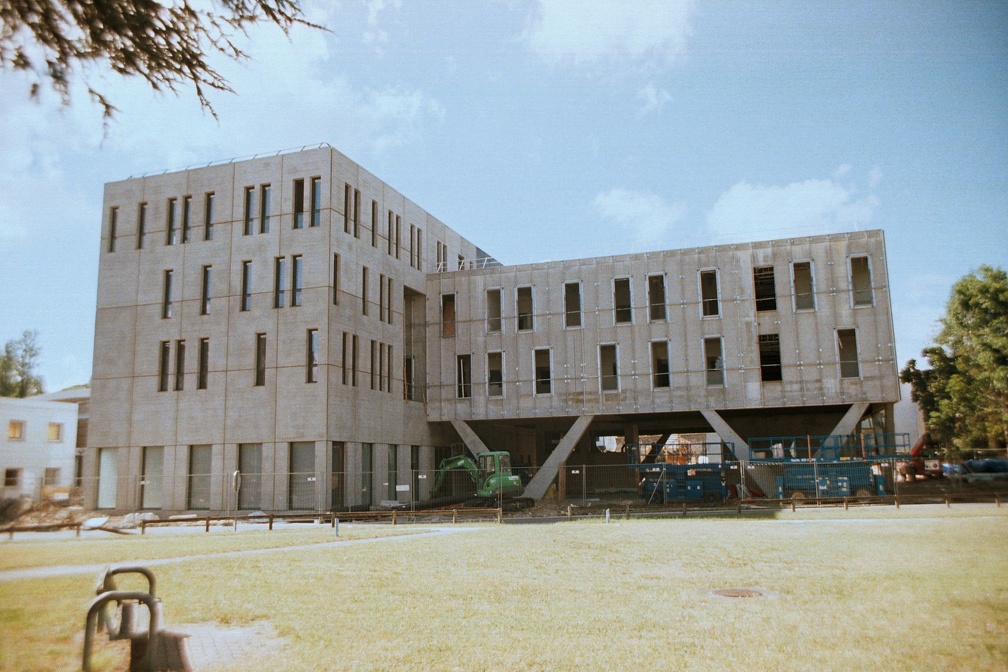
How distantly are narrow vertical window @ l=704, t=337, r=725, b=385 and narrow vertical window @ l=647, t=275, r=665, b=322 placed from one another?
9.93ft

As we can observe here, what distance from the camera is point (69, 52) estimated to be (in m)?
5.79

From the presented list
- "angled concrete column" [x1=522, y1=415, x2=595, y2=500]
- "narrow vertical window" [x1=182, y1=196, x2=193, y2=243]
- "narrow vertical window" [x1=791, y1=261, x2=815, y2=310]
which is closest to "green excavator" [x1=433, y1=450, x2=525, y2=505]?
"angled concrete column" [x1=522, y1=415, x2=595, y2=500]

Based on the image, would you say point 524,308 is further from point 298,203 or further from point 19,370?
point 19,370

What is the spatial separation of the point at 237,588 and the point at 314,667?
5.15 meters

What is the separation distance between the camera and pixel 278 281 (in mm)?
39344

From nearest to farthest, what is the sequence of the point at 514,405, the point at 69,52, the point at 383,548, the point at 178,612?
the point at 69,52, the point at 178,612, the point at 383,548, the point at 514,405

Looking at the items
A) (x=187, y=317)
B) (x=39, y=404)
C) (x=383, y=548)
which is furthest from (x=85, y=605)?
(x=187, y=317)

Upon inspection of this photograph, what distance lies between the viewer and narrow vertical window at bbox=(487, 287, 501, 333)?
46.8 meters

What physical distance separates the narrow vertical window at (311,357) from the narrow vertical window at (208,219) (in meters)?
7.58

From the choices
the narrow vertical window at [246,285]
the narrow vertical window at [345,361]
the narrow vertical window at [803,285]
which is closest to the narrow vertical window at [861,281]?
the narrow vertical window at [803,285]

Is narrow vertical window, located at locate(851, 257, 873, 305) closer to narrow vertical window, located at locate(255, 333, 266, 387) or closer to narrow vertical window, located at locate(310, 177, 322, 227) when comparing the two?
narrow vertical window, located at locate(310, 177, 322, 227)

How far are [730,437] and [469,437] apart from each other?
15073 millimetres

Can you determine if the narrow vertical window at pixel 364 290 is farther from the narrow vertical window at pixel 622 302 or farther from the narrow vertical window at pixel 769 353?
the narrow vertical window at pixel 769 353

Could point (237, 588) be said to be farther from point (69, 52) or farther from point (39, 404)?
point (69, 52)
